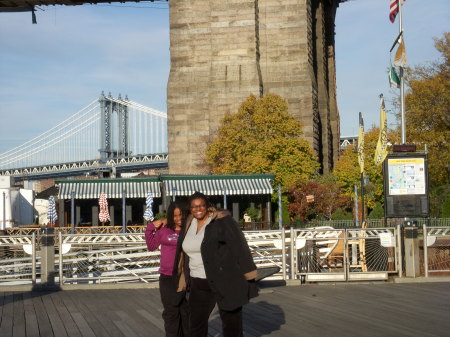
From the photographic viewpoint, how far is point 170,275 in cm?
956

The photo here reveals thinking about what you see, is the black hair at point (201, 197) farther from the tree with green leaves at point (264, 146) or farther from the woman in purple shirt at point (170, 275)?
the tree with green leaves at point (264, 146)

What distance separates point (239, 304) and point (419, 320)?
5.01m

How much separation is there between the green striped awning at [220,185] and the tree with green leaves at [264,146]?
2.59 m

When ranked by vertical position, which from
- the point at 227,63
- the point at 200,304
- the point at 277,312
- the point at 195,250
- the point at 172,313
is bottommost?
the point at 277,312

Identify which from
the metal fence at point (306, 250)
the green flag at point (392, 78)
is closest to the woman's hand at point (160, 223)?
the metal fence at point (306, 250)

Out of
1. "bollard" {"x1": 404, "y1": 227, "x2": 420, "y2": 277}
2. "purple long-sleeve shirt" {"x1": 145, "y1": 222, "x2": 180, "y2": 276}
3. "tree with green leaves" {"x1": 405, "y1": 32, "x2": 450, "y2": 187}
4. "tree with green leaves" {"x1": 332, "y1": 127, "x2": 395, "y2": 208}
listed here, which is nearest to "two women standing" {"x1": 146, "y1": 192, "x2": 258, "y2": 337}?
"purple long-sleeve shirt" {"x1": 145, "y1": 222, "x2": 180, "y2": 276}

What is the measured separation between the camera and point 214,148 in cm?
5950

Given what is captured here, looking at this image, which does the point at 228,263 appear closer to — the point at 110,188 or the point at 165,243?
the point at 165,243

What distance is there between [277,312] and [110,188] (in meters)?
42.2

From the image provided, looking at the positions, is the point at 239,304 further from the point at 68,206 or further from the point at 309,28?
the point at 309,28

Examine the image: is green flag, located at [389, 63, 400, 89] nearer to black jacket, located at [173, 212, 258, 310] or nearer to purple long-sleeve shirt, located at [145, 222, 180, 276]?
purple long-sleeve shirt, located at [145, 222, 180, 276]

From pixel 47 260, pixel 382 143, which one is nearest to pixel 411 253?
pixel 382 143

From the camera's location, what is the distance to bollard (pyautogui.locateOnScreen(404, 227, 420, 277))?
61.1 feet

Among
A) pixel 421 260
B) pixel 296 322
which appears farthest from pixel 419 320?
pixel 421 260
